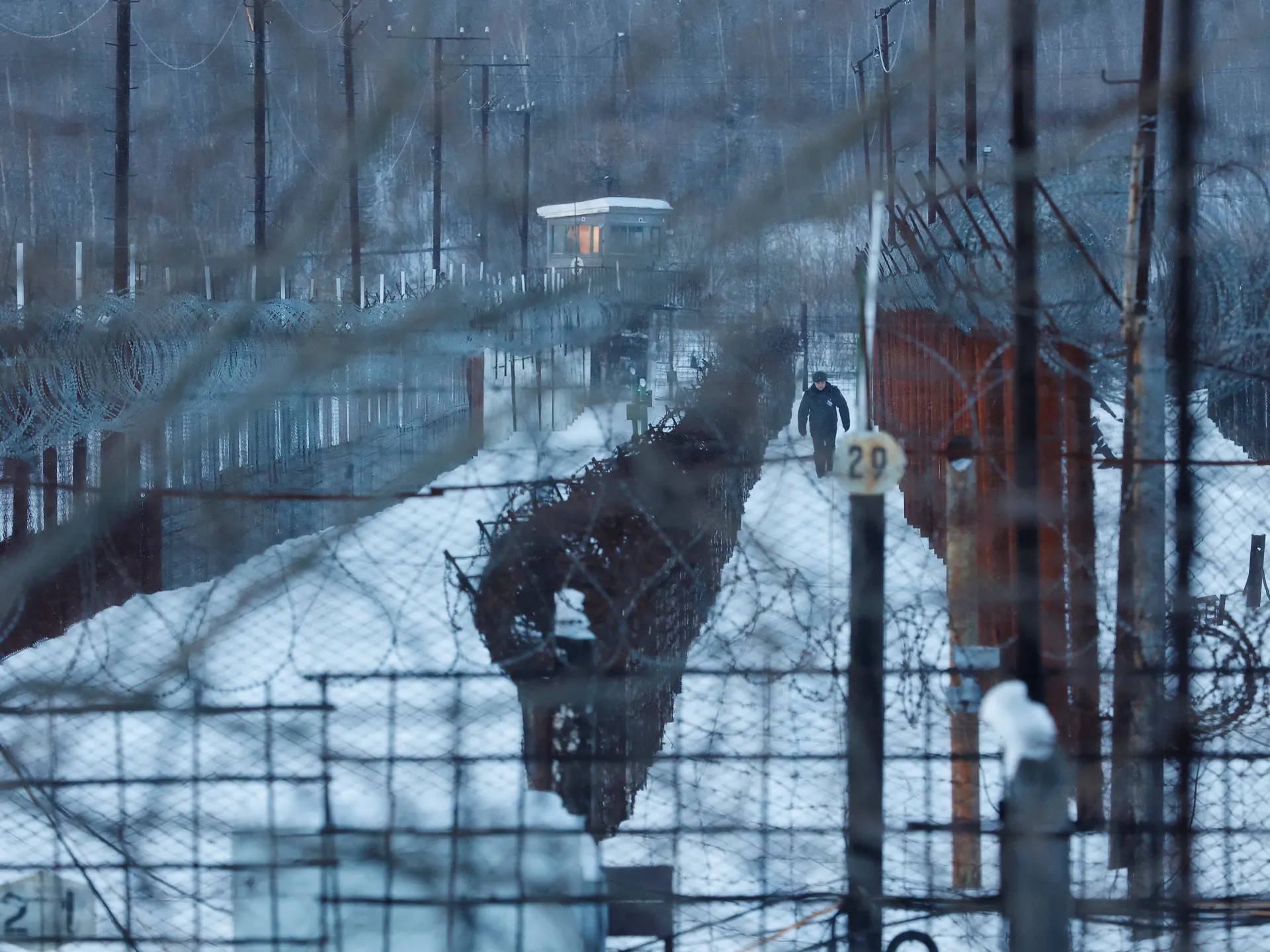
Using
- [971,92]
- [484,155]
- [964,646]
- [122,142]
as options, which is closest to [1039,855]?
[964,646]

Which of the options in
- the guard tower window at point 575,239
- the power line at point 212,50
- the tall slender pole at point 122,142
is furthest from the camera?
the guard tower window at point 575,239

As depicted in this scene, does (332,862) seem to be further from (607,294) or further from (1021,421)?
(607,294)

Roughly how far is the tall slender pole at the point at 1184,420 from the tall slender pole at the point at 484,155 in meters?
20.7

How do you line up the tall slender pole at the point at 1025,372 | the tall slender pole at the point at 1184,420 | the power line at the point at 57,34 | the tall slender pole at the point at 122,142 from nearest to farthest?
the tall slender pole at the point at 1025,372 < the tall slender pole at the point at 1184,420 < the tall slender pole at the point at 122,142 < the power line at the point at 57,34

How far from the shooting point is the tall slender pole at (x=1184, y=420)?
9.94ft

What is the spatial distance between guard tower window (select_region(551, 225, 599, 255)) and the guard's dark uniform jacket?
20.1m

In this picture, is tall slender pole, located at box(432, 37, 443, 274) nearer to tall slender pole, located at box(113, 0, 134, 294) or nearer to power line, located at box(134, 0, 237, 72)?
power line, located at box(134, 0, 237, 72)

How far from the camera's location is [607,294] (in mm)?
27328

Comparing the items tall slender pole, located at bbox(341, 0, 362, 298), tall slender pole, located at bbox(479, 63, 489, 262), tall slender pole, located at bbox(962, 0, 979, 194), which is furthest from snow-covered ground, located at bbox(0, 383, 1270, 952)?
tall slender pole, located at bbox(479, 63, 489, 262)

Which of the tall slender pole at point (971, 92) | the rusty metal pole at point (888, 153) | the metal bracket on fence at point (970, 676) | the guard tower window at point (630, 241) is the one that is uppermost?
the guard tower window at point (630, 241)

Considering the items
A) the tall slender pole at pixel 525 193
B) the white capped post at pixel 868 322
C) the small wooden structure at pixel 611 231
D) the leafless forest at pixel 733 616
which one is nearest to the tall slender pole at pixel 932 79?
the leafless forest at pixel 733 616

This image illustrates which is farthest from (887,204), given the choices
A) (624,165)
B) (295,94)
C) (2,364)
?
(624,165)

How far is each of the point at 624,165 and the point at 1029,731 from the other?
24348 mm

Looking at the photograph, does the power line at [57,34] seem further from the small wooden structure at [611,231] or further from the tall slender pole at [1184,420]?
the small wooden structure at [611,231]
